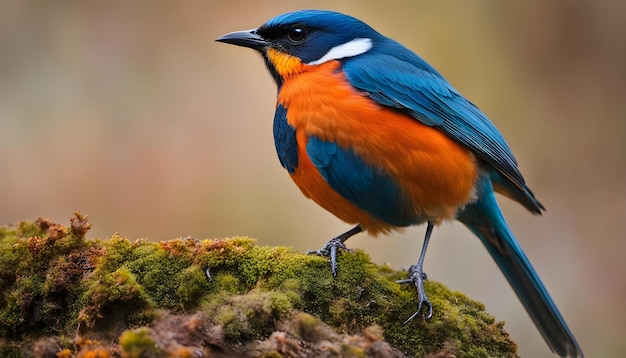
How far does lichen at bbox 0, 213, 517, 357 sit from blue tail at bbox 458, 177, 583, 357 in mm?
992

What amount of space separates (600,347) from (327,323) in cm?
485

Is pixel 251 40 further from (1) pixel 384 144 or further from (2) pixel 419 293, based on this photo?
(2) pixel 419 293

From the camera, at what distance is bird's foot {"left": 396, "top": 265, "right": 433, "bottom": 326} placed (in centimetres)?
312

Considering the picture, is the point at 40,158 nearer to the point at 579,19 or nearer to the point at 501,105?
the point at 501,105

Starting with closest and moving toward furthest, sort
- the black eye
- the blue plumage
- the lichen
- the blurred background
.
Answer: the lichen → the blue plumage → the black eye → the blurred background

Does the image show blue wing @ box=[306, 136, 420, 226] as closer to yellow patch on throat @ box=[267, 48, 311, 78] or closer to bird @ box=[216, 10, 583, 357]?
bird @ box=[216, 10, 583, 357]

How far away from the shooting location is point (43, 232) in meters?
3.41

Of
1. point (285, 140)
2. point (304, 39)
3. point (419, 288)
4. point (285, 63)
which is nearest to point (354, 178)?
point (285, 140)

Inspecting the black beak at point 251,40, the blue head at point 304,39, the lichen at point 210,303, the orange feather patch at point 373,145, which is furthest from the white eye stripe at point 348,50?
the lichen at point 210,303

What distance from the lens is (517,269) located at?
14.4 ft

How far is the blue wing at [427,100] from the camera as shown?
3.79 m

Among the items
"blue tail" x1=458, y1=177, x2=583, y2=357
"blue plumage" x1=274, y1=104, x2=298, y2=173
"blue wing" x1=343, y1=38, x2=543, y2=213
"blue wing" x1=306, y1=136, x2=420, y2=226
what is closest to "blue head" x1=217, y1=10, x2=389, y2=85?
"blue wing" x1=343, y1=38, x2=543, y2=213

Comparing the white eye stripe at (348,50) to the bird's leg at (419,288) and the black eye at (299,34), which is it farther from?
the bird's leg at (419,288)

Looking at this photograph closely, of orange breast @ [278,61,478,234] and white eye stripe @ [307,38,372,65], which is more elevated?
white eye stripe @ [307,38,372,65]
